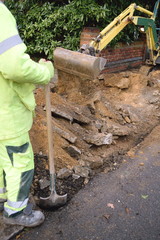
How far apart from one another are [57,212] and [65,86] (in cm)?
327

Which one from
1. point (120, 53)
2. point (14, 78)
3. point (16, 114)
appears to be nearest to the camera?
point (14, 78)

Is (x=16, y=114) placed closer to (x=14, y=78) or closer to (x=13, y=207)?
(x=14, y=78)

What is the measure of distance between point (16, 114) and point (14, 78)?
1.24ft

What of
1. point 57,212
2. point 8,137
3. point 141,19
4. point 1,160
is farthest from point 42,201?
point 141,19

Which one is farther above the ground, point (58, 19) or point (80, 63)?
point (58, 19)

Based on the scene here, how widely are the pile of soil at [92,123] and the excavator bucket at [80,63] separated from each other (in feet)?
2.37

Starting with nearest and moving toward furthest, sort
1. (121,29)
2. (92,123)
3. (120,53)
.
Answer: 1. (92,123)
2. (121,29)
3. (120,53)

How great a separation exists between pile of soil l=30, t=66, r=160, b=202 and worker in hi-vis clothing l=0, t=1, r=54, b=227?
0.50 meters

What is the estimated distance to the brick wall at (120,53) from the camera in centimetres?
585

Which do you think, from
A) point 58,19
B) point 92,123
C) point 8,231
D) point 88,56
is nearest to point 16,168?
point 8,231

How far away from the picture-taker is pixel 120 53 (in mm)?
6848

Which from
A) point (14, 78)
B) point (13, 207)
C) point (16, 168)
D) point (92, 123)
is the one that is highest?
point (14, 78)

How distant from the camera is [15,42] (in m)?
2.01

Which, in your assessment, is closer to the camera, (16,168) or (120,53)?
(16,168)
